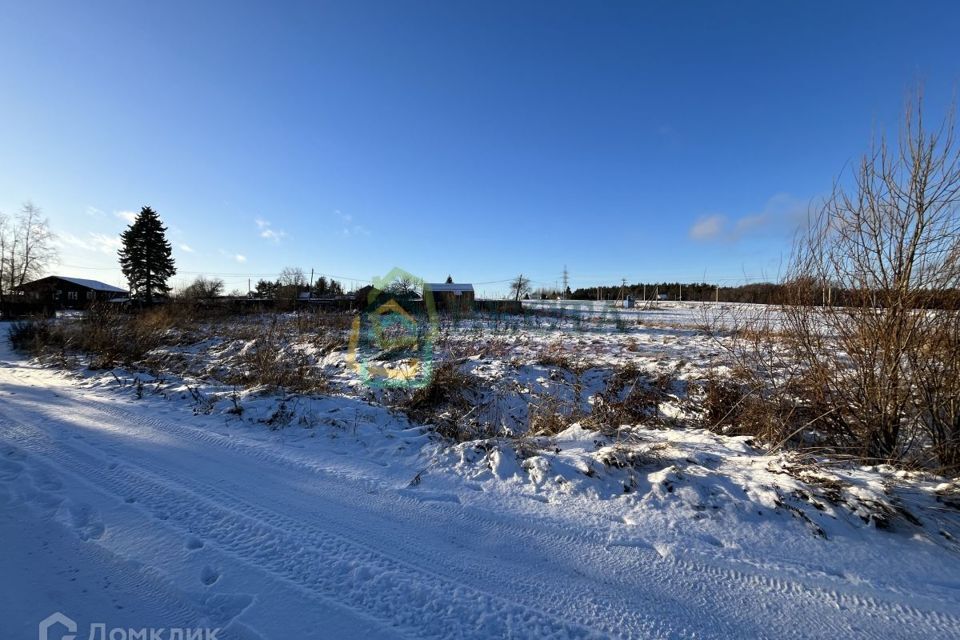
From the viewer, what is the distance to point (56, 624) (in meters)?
2.03

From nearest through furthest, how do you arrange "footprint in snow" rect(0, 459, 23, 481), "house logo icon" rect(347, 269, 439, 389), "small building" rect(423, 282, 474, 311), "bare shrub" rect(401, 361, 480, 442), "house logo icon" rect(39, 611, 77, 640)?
"house logo icon" rect(39, 611, 77, 640) < "footprint in snow" rect(0, 459, 23, 481) < "bare shrub" rect(401, 361, 480, 442) < "house logo icon" rect(347, 269, 439, 389) < "small building" rect(423, 282, 474, 311)

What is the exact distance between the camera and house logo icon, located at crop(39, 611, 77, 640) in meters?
1.96

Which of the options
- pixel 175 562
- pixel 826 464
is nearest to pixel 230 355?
pixel 175 562

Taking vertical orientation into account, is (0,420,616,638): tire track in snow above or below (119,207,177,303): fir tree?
below

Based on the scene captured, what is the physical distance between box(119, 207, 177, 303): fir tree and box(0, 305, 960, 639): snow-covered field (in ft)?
147

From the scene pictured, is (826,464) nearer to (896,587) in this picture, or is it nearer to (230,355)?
(896,587)

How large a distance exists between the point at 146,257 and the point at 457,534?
51.2 meters

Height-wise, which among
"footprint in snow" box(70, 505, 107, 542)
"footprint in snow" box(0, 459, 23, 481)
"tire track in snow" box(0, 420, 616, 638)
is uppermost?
"footprint in snow" box(0, 459, 23, 481)

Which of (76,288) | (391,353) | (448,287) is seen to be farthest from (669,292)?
(76,288)

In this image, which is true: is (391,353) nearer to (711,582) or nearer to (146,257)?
(711,582)

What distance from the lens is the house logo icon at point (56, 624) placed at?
1.96 metres

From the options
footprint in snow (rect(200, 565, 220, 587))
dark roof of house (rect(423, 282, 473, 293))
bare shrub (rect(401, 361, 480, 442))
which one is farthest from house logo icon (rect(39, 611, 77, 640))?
dark roof of house (rect(423, 282, 473, 293))

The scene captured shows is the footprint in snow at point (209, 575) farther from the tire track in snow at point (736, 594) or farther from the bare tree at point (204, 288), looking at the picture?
the bare tree at point (204, 288)

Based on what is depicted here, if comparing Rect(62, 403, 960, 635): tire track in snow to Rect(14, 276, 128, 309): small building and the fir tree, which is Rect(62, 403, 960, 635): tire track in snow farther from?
Rect(14, 276, 128, 309): small building
